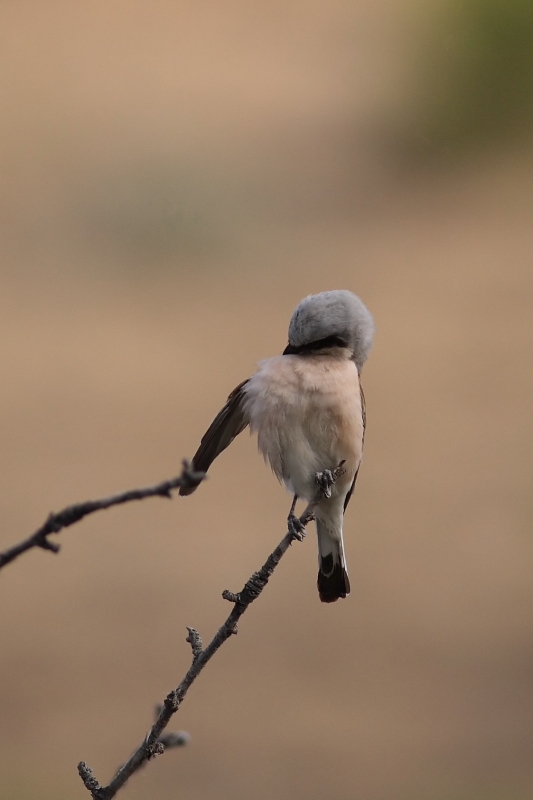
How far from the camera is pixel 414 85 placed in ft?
49.7

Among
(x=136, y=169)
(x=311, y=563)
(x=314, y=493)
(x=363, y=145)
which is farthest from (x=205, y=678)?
(x=363, y=145)

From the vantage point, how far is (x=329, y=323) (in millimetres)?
2908

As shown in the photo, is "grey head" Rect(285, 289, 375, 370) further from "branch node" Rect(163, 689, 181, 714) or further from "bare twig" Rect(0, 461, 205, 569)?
"bare twig" Rect(0, 461, 205, 569)

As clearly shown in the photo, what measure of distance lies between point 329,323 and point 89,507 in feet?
5.93

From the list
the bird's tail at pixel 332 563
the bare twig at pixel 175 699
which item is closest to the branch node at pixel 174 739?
the bare twig at pixel 175 699

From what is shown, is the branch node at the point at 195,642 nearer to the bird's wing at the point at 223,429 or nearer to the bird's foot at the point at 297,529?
the bird's foot at the point at 297,529

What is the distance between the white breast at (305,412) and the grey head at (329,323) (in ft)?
0.18

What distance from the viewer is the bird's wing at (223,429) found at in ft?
9.48

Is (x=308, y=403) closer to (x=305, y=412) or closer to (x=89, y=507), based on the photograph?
(x=305, y=412)

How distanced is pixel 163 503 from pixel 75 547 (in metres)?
0.82

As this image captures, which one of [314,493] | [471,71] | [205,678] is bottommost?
[314,493]

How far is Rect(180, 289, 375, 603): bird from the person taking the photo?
2963 millimetres

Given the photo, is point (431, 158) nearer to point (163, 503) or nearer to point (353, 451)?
point (163, 503)

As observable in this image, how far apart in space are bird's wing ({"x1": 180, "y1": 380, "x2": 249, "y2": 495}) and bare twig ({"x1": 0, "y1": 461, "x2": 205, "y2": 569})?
5.44 feet
